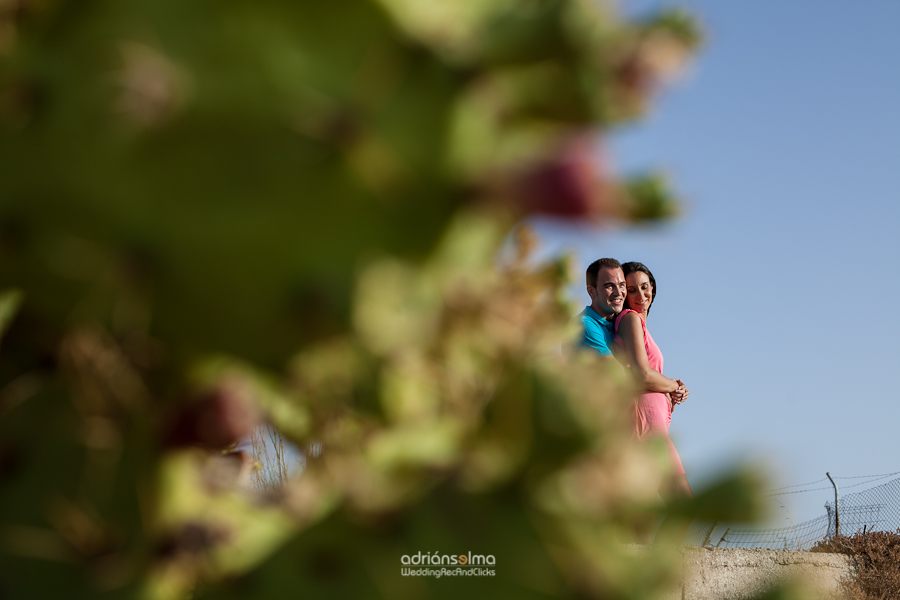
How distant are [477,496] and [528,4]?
Answer: 1.11 feet

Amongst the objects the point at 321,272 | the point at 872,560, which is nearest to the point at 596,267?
the point at 321,272

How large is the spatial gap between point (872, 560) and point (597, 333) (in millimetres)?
4802

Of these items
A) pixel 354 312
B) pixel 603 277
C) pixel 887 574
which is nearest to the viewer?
pixel 354 312

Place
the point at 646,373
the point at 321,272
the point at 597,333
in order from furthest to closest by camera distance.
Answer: the point at 646,373
the point at 597,333
the point at 321,272

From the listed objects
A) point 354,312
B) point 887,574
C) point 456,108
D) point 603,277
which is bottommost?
point 354,312

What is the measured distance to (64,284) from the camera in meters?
0.56

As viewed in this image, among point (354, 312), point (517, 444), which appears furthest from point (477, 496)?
point (354, 312)

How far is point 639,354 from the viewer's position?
2.35 meters

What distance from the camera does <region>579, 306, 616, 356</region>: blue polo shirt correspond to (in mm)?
2180

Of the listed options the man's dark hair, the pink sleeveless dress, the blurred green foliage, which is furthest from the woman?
the blurred green foliage

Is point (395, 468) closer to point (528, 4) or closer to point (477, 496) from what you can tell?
point (477, 496)

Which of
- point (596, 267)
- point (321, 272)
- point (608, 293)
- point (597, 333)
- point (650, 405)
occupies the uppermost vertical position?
point (596, 267)

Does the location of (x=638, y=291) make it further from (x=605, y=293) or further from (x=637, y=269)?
(x=605, y=293)

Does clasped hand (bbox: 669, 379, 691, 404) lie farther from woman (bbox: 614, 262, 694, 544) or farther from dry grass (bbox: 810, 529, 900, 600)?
dry grass (bbox: 810, 529, 900, 600)
